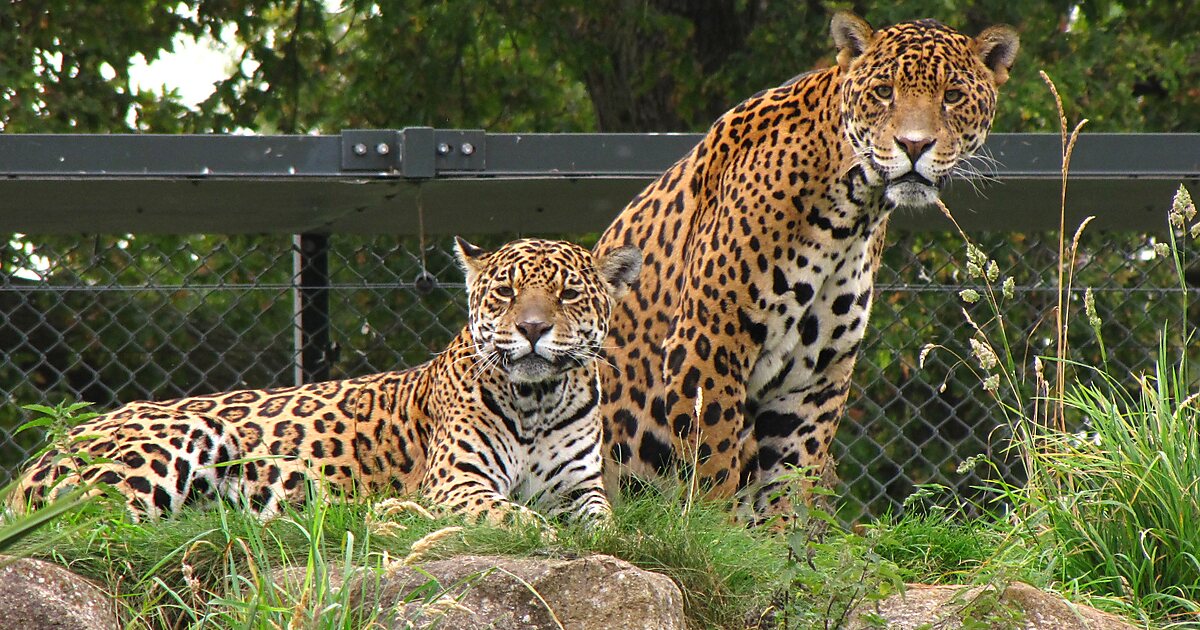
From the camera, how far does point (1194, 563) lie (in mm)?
4516

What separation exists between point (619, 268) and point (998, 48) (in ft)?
5.19

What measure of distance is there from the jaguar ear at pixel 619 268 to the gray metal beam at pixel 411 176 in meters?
0.71

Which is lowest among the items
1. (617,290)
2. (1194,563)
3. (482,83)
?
(1194,563)

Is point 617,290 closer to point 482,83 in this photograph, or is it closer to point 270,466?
point 270,466

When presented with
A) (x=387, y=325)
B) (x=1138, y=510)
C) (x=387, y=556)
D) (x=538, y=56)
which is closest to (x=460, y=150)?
(x=387, y=556)

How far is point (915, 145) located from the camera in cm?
520

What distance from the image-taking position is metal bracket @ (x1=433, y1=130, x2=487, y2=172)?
20.3 feet

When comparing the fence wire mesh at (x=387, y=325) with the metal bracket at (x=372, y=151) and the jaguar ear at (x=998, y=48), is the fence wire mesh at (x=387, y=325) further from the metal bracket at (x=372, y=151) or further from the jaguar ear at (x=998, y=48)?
the jaguar ear at (x=998, y=48)

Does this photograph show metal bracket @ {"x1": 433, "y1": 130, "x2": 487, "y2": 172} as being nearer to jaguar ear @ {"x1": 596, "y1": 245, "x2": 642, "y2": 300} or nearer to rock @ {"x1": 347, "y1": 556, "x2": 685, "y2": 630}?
jaguar ear @ {"x1": 596, "y1": 245, "x2": 642, "y2": 300}

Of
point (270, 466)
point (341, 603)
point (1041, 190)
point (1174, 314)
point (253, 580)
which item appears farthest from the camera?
point (1174, 314)

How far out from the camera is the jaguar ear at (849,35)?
18.1ft

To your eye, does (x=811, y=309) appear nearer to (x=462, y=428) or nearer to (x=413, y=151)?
(x=462, y=428)

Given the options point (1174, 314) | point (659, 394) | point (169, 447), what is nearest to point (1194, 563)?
point (659, 394)

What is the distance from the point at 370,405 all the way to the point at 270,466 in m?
0.49
